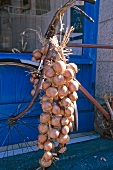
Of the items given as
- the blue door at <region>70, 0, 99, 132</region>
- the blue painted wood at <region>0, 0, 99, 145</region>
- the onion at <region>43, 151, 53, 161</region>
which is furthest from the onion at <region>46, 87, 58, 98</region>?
the blue door at <region>70, 0, 99, 132</region>

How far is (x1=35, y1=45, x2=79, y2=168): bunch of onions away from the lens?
2.04 meters

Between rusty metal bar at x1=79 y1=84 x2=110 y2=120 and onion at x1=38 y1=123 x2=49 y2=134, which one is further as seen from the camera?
rusty metal bar at x1=79 y1=84 x2=110 y2=120

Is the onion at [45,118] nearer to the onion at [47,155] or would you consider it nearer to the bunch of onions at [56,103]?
the bunch of onions at [56,103]

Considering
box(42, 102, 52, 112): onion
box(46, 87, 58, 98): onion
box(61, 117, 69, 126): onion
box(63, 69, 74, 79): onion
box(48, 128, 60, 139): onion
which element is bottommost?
box(48, 128, 60, 139): onion

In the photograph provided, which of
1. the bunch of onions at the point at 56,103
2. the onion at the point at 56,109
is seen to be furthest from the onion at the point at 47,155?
the onion at the point at 56,109

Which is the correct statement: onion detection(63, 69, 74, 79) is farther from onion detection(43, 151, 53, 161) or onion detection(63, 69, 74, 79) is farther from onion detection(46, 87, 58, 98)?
onion detection(43, 151, 53, 161)

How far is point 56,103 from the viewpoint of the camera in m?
2.13

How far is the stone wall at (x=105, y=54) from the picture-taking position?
380 cm

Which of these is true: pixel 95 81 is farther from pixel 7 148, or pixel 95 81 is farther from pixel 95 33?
pixel 7 148

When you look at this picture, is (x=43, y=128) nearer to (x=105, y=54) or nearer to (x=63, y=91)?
(x=63, y=91)

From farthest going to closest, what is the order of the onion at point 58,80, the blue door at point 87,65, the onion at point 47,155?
1. the blue door at point 87,65
2. the onion at point 47,155
3. the onion at point 58,80

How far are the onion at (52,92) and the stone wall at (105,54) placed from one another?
2018mm

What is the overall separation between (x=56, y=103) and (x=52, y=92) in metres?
0.15

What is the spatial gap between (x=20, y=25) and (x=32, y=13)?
344 mm
